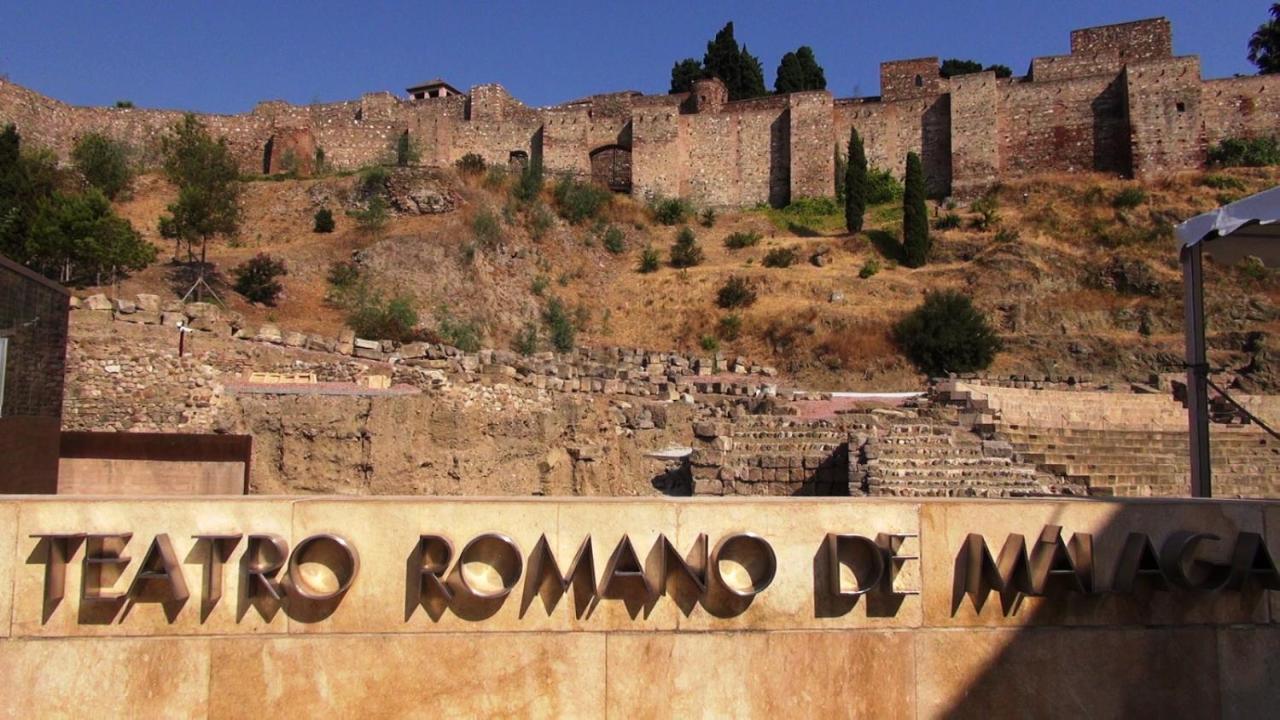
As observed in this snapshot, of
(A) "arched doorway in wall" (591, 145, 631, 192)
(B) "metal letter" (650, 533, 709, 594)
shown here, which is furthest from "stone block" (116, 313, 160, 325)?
(A) "arched doorway in wall" (591, 145, 631, 192)

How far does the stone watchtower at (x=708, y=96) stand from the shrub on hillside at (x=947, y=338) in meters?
16.9

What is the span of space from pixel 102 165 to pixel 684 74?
31449 millimetres

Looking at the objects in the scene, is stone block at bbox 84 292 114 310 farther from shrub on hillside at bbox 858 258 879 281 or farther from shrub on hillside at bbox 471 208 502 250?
shrub on hillside at bbox 858 258 879 281

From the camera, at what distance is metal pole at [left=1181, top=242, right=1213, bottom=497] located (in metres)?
6.17

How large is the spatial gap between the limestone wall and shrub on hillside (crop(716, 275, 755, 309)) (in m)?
24.6

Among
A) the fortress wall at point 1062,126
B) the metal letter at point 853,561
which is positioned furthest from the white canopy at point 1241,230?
the fortress wall at point 1062,126

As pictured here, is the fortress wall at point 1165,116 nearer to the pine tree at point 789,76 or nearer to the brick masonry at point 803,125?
the brick masonry at point 803,125

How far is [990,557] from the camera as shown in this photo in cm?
482

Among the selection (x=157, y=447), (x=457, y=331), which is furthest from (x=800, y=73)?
(x=157, y=447)

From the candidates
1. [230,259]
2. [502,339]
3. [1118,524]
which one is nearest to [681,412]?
[502,339]

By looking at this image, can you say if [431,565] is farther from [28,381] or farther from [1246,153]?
[1246,153]

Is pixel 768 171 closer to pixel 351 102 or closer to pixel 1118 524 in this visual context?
pixel 351 102

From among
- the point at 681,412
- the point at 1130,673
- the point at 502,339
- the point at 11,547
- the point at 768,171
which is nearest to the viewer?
the point at 11,547

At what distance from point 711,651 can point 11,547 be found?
3.29 meters
